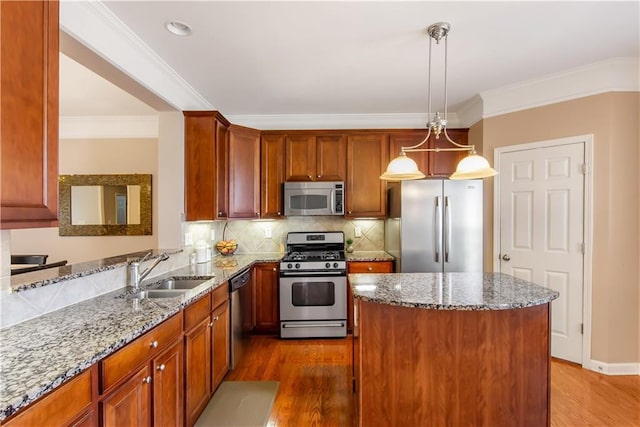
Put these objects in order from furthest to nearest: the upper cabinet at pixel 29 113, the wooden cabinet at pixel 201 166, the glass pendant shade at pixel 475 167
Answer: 1. the wooden cabinet at pixel 201 166
2. the glass pendant shade at pixel 475 167
3. the upper cabinet at pixel 29 113

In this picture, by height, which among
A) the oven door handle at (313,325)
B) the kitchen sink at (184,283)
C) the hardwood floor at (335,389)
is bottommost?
the hardwood floor at (335,389)

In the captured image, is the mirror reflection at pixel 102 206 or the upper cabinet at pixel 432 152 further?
the mirror reflection at pixel 102 206

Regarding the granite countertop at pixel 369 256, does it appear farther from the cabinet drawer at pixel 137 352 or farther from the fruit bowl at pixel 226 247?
the cabinet drawer at pixel 137 352

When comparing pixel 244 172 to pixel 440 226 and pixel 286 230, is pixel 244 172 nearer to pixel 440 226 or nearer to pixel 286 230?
pixel 286 230

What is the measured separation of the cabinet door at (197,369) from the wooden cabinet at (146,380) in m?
0.08

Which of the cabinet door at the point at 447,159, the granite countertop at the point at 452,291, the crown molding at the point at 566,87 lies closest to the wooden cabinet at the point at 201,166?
the granite countertop at the point at 452,291

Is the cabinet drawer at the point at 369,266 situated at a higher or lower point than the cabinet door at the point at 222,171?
lower

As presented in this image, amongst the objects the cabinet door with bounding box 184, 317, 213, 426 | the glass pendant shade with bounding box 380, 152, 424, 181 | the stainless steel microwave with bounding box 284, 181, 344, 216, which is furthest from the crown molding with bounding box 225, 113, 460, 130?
the cabinet door with bounding box 184, 317, 213, 426

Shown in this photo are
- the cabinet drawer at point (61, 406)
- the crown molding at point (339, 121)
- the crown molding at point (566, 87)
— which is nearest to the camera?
the cabinet drawer at point (61, 406)

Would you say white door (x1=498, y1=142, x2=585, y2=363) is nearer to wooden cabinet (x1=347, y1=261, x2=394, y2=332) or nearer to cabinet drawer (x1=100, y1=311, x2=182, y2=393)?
wooden cabinet (x1=347, y1=261, x2=394, y2=332)

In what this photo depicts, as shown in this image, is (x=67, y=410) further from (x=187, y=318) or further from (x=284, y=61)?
(x=284, y=61)

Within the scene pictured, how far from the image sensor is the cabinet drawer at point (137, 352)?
115 centimetres

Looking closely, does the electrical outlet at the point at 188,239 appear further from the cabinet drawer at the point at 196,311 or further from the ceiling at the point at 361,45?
the ceiling at the point at 361,45

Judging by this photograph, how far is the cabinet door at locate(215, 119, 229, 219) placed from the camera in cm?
304
